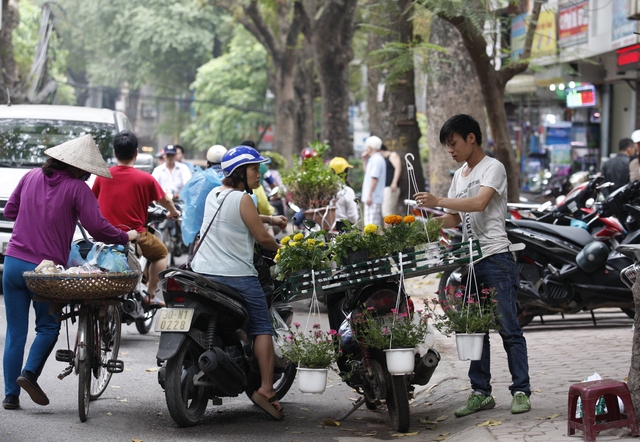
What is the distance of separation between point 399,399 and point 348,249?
1.01m

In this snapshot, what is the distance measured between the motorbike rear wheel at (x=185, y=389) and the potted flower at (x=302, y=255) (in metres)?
0.80

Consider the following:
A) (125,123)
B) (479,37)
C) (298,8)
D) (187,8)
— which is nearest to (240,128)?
(187,8)

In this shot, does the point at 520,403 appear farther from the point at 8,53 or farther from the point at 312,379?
the point at 8,53

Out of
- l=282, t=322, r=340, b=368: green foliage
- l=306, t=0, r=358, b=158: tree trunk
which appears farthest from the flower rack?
l=306, t=0, r=358, b=158: tree trunk

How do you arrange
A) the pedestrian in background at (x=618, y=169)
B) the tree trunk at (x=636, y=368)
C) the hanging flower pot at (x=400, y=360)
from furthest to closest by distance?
the pedestrian in background at (x=618, y=169), the hanging flower pot at (x=400, y=360), the tree trunk at (x=636, y=368)

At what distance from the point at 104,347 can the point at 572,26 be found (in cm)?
1625

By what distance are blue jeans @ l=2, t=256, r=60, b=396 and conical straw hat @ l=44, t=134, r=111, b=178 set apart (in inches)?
28.9

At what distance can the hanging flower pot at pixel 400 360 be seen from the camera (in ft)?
19.3

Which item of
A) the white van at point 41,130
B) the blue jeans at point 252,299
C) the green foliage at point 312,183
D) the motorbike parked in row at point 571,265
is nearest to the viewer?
the blue jeans at point 252,299

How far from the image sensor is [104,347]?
704 centimetres

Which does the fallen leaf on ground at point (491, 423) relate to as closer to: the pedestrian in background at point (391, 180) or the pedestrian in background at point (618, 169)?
the pedestrian in background at point (618, 169)

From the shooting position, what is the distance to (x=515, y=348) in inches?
249

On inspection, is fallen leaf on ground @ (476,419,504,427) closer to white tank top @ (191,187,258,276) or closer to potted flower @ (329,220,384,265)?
potted flower @ (329,220,384,265)

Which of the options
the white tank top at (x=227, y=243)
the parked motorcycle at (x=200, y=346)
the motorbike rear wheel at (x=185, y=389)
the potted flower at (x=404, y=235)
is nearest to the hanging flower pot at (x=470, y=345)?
the potted flower at (x=404, y=235)
